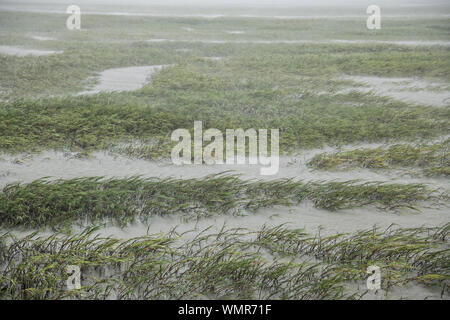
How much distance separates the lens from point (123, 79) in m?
17.1

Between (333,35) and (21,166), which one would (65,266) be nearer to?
(21,166)

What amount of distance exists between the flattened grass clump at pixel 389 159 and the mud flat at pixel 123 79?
9917 mm

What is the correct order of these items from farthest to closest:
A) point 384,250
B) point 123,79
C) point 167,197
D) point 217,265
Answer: point 123,79 → point 167,197 → point 384,250 → point 217,265

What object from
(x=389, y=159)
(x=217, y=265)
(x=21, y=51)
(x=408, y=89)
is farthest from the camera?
(x=21, y=51)

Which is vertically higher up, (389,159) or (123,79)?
(123,79)

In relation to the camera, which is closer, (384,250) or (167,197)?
(384,250)

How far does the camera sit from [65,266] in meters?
4.71

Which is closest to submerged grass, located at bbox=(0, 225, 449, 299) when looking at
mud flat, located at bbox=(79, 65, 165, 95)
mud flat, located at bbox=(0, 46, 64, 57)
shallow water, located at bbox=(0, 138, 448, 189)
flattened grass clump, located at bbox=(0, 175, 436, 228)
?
flattened grass clump, located at bbox=(0, 175, 436, 228)

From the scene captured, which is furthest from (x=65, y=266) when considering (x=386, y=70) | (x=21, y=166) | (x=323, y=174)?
(x=386, y=70)

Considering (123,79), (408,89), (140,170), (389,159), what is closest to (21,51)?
(123,79)

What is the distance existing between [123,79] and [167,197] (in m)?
12.2

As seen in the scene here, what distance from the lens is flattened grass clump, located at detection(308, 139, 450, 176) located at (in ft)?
27.7

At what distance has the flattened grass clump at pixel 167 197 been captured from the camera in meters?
6.12

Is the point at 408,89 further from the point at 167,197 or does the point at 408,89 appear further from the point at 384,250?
the point at 167,197
